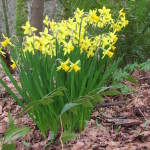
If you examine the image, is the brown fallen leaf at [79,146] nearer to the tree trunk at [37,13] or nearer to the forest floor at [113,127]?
the forest floor at [113,127]

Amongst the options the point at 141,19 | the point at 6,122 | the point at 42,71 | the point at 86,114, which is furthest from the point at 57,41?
the point at 141,19

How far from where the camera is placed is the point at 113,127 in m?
1.75

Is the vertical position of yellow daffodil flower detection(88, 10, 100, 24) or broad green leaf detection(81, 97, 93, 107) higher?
yellow daffodil flower detection(88, 10, 100, 24)

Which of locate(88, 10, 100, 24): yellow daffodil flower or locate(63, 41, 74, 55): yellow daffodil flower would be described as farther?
locate(88, 10, 100, 24): yellow daffodil flower

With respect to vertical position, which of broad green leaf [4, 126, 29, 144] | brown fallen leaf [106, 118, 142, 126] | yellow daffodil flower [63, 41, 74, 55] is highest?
yellow daffodil flower [63, 41, 74, 55]

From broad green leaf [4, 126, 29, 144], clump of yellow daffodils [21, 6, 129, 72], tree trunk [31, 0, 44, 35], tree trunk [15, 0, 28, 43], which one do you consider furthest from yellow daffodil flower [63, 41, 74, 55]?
tree trunk [15, 0, 28, 43]

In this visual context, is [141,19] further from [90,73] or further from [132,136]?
A: [132,136]

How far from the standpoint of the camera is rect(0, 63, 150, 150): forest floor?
4.83 feet

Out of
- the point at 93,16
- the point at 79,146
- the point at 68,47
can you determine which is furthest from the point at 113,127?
the point at 93,16

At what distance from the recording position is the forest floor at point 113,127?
147cm

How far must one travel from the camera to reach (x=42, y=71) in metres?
1.61

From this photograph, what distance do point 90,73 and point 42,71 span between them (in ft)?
1.11

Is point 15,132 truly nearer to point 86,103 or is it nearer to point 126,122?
point 86,103

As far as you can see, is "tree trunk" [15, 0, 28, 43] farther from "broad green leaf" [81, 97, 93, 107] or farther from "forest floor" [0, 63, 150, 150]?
"broad green leaf" [81, 97, 93, 107]
